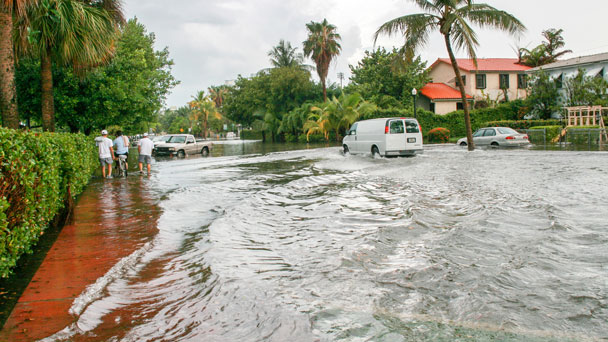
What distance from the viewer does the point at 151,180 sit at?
49.4 feet

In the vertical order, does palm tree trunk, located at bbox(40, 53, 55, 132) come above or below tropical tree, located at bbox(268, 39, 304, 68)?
below

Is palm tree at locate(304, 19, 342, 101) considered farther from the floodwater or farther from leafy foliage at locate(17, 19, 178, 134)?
the floodwater

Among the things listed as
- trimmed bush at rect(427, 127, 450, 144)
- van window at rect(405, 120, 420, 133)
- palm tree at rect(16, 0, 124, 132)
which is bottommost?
trimmed bush at rect(427, 127, 450, 144)

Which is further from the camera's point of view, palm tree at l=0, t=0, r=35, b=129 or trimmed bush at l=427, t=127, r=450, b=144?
trimmed bush at l=427, t=127, r=450, b=144

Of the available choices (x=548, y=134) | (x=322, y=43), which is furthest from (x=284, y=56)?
(x=548, y=134)

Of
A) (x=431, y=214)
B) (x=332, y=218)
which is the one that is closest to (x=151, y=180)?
(x=332, y=218)

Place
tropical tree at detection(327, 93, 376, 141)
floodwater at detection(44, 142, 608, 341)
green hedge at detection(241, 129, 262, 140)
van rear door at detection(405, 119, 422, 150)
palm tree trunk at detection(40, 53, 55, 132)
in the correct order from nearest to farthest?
floodwater at detection(44, 142, 608, 341) → palm tree trunk at detection(40, 53, 55, 132) → van rear door at detection(405, 119, 422, 150) → tropical tree at detection(327, 93, 376, 141) → green hedge at detection(241, 129, 262, 140)

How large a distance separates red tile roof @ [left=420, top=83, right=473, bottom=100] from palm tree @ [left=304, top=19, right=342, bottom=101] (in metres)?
10.4

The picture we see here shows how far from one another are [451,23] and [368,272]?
1941cm

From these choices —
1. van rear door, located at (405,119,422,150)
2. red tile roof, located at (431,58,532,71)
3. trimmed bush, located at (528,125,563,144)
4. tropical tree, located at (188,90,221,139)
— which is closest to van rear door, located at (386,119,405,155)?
van rear door, located at (405,119,422,150)

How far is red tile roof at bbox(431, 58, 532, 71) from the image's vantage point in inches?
1849

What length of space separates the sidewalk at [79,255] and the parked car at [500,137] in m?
21.0

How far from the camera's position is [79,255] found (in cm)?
588

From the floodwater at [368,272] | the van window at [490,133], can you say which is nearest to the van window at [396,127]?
the van window at [490,133]
